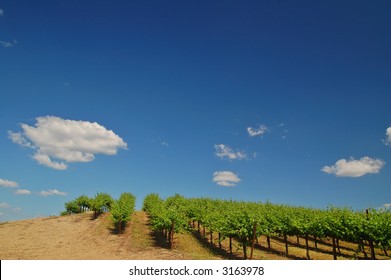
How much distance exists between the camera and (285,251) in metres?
43.3

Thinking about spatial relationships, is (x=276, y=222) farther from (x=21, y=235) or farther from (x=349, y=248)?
(x=21, y=235)

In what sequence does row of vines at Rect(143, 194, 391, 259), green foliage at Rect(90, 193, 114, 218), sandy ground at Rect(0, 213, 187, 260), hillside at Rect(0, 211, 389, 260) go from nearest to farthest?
row of vines at Rect(143, 194, 391, 259) < sandy ground at Rect(0, 213, 187, 260) < hillside at Rect(0, 211, 389, 260) < green foliage at Rect(90, 193, 114, 218)

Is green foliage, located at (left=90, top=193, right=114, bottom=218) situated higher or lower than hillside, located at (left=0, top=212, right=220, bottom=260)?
higher

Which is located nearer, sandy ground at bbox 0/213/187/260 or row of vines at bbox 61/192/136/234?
sandy ground at bbox 0/213/187/260

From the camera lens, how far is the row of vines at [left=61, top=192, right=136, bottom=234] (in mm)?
50781

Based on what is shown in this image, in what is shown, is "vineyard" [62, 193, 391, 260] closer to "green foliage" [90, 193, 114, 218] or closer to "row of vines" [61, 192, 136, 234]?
"row of vines" [61, 192, 136, 234]

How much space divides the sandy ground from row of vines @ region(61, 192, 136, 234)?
223 centimetres

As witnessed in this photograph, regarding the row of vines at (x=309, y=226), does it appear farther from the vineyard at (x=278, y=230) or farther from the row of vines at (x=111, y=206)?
the row of vines at (x=111, y=206)

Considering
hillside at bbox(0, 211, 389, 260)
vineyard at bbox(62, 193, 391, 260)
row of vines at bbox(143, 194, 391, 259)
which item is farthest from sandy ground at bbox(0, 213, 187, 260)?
row of vines at bbox(143, 194, 391, 259)

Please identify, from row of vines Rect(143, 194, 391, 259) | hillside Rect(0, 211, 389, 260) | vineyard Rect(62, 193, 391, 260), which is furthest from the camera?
hillside Rect(0, 211, 389, 260)

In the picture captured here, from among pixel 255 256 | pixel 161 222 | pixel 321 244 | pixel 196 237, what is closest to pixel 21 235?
pixel 161 222

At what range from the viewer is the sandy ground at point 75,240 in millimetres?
36656
